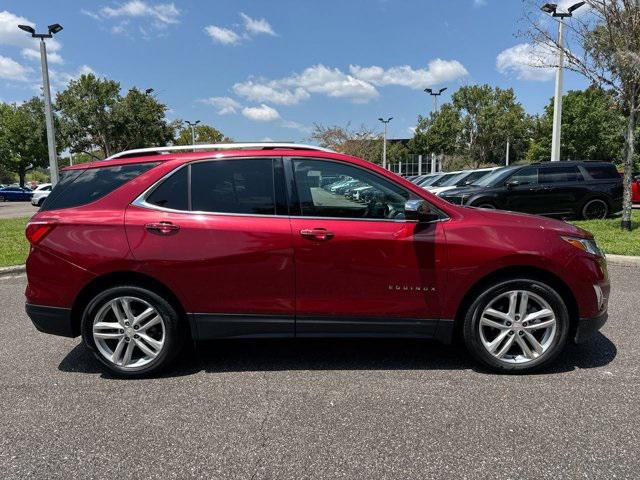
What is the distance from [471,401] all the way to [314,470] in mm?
1281

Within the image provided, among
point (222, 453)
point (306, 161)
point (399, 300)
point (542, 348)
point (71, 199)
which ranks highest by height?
point (306, 161)

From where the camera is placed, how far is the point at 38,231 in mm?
3627

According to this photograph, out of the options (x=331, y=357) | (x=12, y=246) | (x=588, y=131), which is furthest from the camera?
(x=588, y=131)

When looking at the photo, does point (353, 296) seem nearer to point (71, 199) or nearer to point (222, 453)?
point (222, 453)

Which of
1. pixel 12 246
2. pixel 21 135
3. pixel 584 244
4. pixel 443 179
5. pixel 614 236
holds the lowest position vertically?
pixel 12 246

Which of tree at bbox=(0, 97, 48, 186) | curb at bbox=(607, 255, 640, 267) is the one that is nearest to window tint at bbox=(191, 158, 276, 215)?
curb at bbox=(607, 255, 640, 267)

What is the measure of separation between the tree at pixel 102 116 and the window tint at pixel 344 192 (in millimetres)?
28806

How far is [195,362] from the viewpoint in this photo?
400 centimetres

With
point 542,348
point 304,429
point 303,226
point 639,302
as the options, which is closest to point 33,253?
point 303,226

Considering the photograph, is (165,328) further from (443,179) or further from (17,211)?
(17,211)

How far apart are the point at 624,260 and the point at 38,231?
26.2 ft

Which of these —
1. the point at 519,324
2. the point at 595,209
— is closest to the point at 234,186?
the point at 519,324

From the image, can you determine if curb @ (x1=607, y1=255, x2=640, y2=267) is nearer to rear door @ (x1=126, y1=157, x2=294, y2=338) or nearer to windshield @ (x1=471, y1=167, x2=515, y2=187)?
windshield @ (x1=471, y1=167, x2=515, y2=187)

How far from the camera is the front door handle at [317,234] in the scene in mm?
3469
